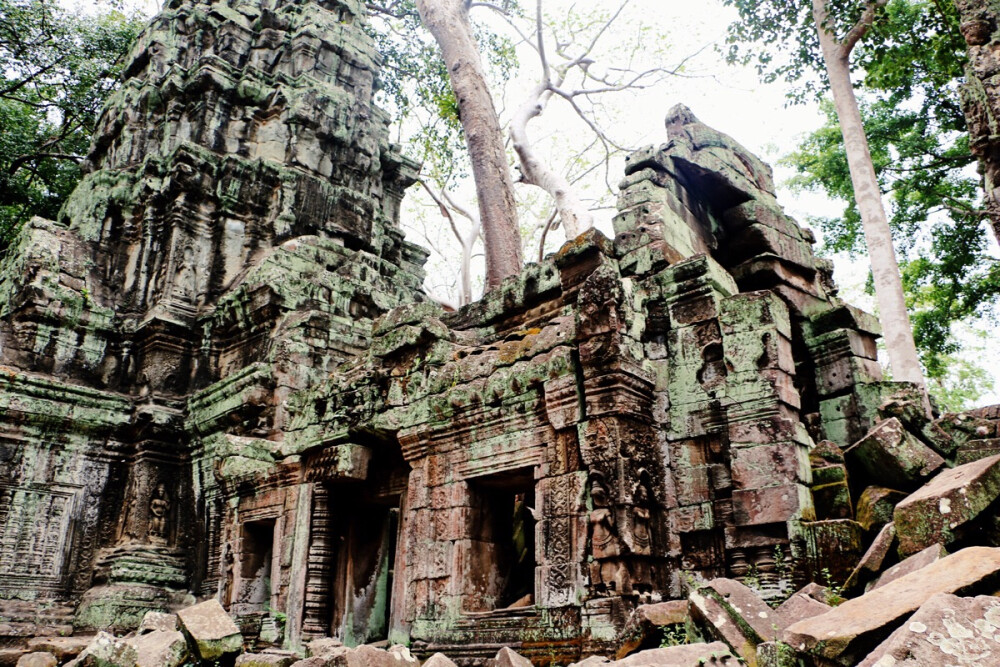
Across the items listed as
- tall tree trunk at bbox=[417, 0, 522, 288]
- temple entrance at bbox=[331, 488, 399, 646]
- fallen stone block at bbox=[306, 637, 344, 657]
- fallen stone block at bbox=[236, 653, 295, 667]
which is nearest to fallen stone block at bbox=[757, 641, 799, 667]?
fallen stone block at bbox=[306, 637, 344, 657]

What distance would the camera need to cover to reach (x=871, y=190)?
11.9 m

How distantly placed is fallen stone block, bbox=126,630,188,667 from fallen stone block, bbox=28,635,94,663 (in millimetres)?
3180

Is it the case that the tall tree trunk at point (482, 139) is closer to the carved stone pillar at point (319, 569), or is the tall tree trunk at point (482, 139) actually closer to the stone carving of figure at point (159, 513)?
the stone carving of figure at point (159, 513)

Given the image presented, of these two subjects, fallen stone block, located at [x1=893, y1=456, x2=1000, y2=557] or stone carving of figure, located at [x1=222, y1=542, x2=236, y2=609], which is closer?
fallen stone block, located at [x1=893, y1=456, x2=1000, y2=557]

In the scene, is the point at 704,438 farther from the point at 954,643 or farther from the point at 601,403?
the point at 954,643

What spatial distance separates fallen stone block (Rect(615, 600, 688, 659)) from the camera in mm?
4707

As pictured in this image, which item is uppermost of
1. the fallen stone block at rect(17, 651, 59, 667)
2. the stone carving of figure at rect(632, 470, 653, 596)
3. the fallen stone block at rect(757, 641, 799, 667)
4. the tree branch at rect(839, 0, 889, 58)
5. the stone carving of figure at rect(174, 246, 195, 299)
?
the tree branch at rect(839, 0, 889, 58)

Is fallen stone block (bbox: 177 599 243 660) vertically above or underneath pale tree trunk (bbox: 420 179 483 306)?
underneath

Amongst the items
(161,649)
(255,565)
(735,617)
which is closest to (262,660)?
(161,649)

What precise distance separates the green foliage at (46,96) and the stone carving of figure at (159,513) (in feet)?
36.5

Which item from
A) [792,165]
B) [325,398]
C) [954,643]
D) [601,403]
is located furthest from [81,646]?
[792,165]

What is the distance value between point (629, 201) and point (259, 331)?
6964 millimetres

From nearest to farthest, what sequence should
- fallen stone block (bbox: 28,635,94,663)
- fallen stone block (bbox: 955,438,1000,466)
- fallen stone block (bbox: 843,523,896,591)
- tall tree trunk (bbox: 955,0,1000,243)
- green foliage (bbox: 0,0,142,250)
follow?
fallen stone block (bbox: 843,523,896,591), fallen stone block (bbox: 955,438,1000,466), tall tree trunk (bbox: 955,0,1000,243), fallen stone block (bbox: 28,635,94,663), green foliage (bbox: 0,0,142,250)

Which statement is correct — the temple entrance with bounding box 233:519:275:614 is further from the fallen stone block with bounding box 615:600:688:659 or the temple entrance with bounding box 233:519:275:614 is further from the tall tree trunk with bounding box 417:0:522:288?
the tall tree trunk with bounding box 417:0:522:288
